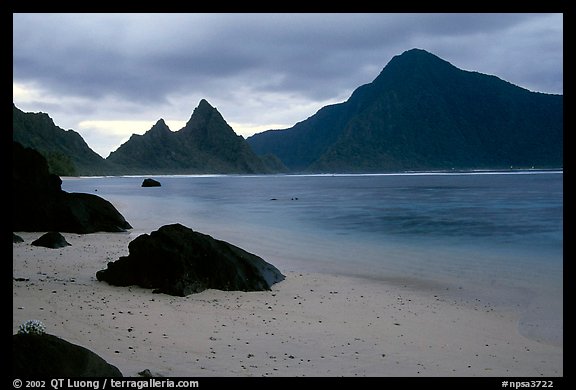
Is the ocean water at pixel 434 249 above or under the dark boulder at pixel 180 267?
under

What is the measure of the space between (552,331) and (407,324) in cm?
280

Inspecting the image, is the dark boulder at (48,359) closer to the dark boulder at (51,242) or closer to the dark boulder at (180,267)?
the dark boulder at (180,267)

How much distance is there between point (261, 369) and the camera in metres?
6.27

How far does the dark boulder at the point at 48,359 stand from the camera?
179 inches

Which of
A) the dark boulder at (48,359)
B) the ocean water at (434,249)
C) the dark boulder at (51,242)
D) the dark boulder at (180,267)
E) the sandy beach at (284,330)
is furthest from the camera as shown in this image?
the dark boulder at (51,242)

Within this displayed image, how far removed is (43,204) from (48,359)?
1909 cm

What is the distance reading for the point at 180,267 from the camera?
10805 mm

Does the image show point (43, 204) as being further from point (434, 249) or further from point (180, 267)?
point (434, 249)

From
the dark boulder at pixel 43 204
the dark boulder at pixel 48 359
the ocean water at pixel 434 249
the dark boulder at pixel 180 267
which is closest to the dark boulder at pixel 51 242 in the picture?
the dark boulder at pixel 43 204

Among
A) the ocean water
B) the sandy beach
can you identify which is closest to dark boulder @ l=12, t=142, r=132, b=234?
the ocean water

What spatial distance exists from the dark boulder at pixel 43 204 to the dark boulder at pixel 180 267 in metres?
11.7

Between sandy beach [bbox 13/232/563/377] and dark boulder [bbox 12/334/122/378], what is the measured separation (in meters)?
1.04

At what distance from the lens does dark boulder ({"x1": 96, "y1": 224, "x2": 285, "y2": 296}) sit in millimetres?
10711
